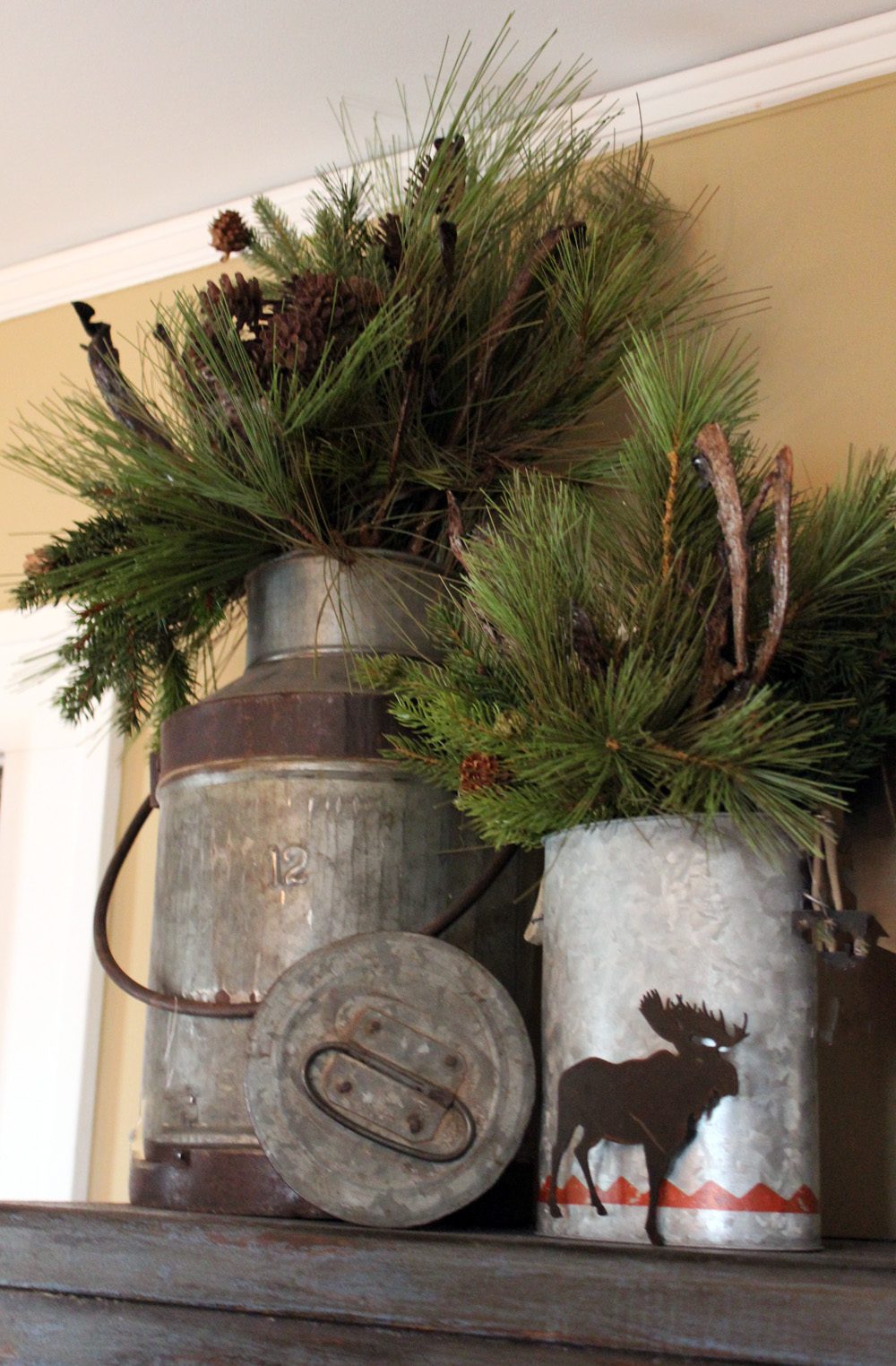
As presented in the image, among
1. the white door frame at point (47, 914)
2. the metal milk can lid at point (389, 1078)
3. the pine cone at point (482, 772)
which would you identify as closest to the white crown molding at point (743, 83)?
the white door frame at point (47, 914)

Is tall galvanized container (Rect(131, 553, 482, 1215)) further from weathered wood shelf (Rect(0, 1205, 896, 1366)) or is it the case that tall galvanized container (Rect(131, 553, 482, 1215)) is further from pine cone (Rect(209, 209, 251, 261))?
pine cone (Rect(209, 209, 251, 261))

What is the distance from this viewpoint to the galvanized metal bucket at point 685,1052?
1.87 ft

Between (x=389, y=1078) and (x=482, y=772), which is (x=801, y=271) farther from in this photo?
(x=389, y=1078)

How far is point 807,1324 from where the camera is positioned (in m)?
0.48

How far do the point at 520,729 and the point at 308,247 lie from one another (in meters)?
0.61

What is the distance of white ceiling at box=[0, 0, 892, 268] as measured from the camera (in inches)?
38.0

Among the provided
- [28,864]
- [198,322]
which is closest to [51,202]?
[198,322]

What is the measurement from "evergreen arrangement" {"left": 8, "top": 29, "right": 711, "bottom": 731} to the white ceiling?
11cm

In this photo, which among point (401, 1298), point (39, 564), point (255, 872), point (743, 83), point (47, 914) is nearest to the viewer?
point (401, 1298)

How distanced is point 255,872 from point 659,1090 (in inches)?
10.7

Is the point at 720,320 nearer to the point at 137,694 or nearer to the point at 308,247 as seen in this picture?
the point at 308,247

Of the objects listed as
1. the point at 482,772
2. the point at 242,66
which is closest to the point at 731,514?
the point at 482,772

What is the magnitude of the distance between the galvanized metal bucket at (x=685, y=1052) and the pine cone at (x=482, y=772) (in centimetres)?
6

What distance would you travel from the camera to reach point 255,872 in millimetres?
730
